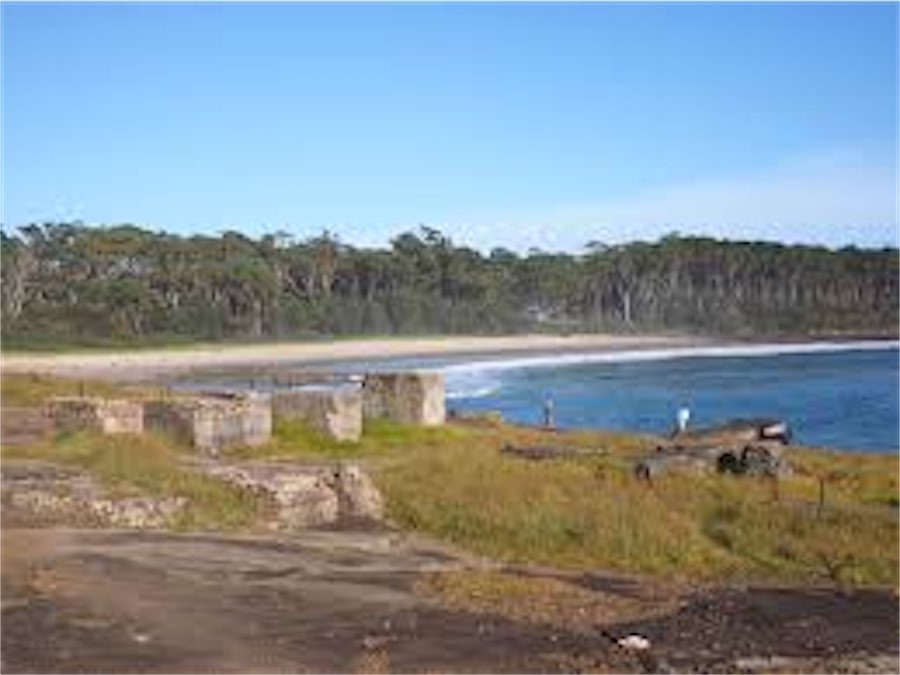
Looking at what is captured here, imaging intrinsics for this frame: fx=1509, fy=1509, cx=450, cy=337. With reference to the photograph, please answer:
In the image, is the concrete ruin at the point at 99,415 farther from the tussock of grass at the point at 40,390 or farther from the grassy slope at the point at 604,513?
the tussock of grass at the point at 40,390

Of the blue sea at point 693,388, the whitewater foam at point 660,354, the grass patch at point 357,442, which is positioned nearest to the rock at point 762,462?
the grass patch at point 357,442

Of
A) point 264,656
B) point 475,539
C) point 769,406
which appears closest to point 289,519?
point 475,539

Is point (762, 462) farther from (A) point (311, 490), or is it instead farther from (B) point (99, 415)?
(B) point (99, 415)

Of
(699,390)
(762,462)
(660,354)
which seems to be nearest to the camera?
(762,462)

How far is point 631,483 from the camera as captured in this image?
23.6 meters

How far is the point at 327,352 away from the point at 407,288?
35.0 metres

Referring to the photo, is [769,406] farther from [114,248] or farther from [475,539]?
[114,248]

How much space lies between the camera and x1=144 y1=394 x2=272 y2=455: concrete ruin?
87.3 feet

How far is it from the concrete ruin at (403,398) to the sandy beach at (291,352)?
2691 cm

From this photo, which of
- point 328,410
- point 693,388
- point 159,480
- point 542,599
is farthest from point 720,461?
point 693,388

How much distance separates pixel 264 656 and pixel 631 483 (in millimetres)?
12084

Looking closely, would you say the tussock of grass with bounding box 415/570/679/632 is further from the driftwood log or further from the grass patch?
the grass patch

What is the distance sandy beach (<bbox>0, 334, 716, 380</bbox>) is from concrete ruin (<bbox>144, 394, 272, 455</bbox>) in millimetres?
30832

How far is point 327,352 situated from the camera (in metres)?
111
